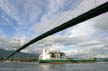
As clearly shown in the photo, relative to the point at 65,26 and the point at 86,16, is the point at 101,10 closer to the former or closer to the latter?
the point at 86,16

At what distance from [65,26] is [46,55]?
235 feet

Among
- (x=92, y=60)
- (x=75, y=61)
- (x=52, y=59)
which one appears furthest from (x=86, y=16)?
(x=92, y=60)

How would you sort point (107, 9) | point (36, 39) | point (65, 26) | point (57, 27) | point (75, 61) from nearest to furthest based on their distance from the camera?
point (107, 9) → point (65, 26) → point (57, 27) → point (36, 39) → point (75, 61)

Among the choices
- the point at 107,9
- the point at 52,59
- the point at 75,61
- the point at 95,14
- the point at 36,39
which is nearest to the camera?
the point at 107,9

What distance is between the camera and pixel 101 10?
10.2m

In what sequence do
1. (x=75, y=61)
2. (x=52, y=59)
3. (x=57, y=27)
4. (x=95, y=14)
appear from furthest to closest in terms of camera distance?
(x=75, y=61), (x=52, y=59), (x=57, y=27), (x=95, y=14)

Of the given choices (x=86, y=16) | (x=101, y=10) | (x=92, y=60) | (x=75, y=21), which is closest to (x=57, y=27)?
(x=75, y=21)

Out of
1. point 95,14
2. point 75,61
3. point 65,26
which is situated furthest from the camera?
point 75,61

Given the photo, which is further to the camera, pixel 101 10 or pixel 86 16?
pixel 86 16

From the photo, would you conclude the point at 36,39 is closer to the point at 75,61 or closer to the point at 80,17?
the point at 80,17

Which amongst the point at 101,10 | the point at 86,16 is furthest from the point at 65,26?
the point at 101,10

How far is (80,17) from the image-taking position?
1189 centimetres

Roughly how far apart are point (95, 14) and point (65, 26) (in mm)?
3295

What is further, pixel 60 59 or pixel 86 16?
pixel 60 59
